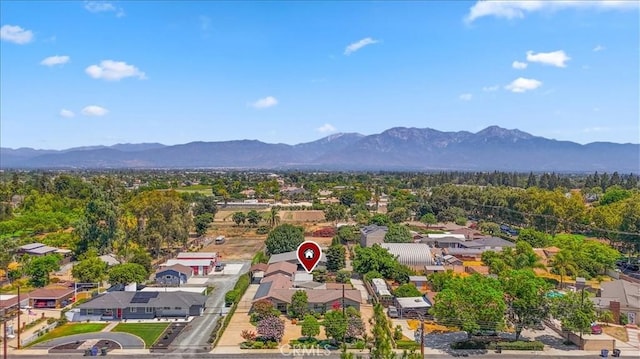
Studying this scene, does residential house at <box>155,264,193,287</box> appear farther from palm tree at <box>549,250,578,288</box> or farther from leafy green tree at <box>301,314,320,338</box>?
palm tree at <box>549,250,578,288</box>

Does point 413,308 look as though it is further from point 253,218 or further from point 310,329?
point 253,218

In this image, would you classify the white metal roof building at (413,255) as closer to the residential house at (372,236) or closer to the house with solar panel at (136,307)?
the residential house at (372,236)

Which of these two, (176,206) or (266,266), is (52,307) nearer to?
(266,266)

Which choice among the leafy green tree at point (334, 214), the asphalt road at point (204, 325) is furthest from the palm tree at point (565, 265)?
the leafy green tree at point (334, 214)
